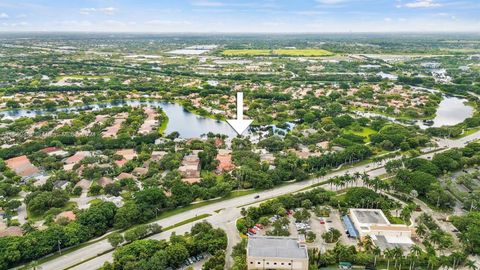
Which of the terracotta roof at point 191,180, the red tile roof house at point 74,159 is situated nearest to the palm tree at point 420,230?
the terracotta roof at point 191,180

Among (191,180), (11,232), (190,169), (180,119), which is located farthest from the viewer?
(180,119)

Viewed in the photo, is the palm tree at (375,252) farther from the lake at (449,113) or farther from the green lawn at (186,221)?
the lake at (449,113)

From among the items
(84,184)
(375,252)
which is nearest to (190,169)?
(84,184)

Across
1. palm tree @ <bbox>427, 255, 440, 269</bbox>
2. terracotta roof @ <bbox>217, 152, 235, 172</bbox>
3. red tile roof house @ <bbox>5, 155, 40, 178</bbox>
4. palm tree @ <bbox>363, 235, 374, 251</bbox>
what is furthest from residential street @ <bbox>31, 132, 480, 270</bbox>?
red tile roof house @ <bbox>5, 155, 40, 178</bbox>

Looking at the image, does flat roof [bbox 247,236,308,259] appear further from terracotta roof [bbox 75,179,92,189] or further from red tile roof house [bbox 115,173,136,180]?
terracotta roof [bbox 75,179,92,189]

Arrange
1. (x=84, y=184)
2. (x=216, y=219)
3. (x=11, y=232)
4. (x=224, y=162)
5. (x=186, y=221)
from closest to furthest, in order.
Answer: (x=11, y=232), (x=186, y=221), (x=216, y=219), (x=84, y=184), (x=224, y=162)

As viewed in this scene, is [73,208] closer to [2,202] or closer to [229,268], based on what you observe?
[2,202]

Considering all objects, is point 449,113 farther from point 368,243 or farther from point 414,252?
point 368,243
